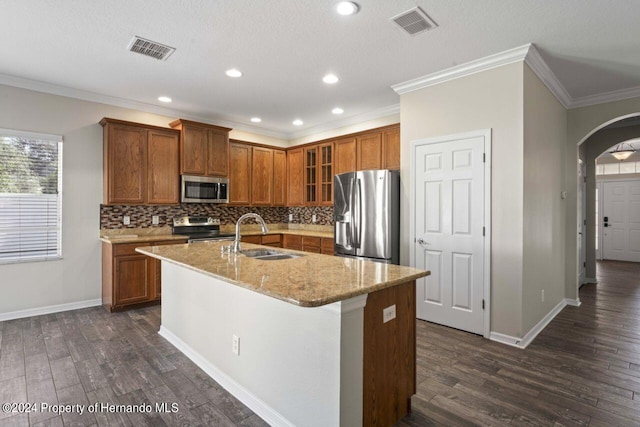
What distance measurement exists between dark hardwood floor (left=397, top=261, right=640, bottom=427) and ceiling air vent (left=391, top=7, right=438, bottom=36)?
2.70 meters

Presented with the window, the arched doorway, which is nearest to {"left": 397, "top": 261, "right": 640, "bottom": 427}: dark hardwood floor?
the arched doorway

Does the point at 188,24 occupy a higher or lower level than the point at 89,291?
higher

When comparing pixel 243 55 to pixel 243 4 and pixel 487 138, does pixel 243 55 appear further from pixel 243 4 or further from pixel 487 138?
pixel 487 138

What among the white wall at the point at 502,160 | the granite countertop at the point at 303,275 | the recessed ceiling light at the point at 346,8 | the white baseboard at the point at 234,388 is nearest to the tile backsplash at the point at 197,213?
the white baseboard at the point at 234,388

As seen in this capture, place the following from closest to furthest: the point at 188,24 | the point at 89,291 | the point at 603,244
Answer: the point at 188,24 < the point at 89,291 < the point at 603,244

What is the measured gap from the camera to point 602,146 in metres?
5.53

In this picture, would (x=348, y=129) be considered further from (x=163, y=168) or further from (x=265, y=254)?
(x=265, y=254)

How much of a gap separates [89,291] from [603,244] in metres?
11.1

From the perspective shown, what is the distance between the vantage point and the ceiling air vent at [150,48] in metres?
2.95

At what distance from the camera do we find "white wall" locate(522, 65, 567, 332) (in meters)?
3.23

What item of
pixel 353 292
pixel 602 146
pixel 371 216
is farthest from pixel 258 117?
pixel 602 146

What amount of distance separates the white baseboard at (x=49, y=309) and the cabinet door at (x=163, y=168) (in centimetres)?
148

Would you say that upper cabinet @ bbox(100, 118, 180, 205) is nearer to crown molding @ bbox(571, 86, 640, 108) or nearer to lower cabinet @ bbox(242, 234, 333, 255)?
lower cabinet @ bbox(242, 234, 333, 255)

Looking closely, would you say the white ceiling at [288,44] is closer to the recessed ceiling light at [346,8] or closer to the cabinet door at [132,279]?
Result: the recessed ceiling light at [346,8]
